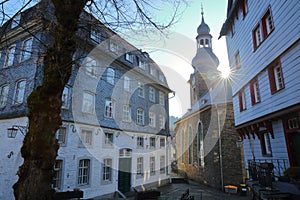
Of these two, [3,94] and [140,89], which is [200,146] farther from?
[3,94]

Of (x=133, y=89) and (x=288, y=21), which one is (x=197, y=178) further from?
(x=288, y=21)

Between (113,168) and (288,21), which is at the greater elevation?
(288,21)

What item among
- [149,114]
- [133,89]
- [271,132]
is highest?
[133,89]

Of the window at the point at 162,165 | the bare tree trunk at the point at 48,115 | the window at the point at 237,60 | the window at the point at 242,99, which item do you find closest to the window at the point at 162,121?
the window at the point at 162,165

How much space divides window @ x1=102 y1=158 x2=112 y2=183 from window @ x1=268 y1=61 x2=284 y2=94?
11.8 meters

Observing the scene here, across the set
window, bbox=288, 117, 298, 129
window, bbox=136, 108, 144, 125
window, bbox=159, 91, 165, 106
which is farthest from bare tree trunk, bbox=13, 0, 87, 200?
window, bbox=159, 91, 165, 106

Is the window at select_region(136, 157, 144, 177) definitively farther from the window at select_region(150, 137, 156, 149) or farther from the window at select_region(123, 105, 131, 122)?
the window at select_region(123, 105, 131, 122)

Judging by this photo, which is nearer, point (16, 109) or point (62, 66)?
point (62, 66)

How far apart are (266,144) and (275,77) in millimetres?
3315

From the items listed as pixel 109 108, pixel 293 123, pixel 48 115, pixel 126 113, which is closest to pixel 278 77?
pixel 293 123

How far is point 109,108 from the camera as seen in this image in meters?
16.0

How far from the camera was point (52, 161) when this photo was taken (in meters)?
3.33

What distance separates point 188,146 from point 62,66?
1058 inches

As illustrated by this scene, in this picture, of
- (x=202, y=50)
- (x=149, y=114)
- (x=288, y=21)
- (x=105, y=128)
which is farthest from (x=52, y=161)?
(x=202, y=50)
